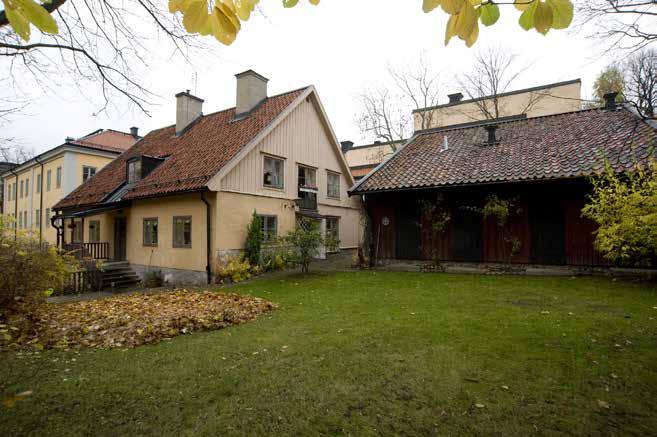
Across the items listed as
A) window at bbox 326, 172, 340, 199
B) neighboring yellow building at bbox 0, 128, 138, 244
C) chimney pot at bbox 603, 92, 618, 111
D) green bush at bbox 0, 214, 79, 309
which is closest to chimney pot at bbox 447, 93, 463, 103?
window at bbox 326, 172, 340, 199

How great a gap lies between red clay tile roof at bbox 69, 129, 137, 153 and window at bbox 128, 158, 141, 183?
11481mm

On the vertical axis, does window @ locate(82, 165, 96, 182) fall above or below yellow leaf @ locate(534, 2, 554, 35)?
above

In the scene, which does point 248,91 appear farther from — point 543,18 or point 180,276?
point 543,18

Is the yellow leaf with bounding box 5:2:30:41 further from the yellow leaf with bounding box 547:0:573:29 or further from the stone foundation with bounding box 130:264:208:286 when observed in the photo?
the stone foundation with bounding box 130:264:208:286

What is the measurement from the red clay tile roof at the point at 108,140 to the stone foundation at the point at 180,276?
16820 mm

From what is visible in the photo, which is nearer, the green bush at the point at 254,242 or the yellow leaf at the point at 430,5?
the yellow leaf at the point at 430,5

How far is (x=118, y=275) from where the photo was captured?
1578 centimetres

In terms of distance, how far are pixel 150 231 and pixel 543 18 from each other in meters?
17.1

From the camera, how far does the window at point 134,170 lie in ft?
57.4

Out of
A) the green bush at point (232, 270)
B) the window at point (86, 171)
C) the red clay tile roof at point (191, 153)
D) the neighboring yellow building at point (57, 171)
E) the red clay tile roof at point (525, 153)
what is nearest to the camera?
the red clay tile roof at point (525, 153)

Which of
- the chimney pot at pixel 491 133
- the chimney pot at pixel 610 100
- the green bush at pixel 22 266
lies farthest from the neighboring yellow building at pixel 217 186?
the chimney pot at pixel 610 100

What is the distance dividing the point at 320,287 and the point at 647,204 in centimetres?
876

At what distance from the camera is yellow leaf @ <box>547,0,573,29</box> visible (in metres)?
1.61

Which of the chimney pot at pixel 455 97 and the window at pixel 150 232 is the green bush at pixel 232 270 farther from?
the chimney pot at pixel 455 97
